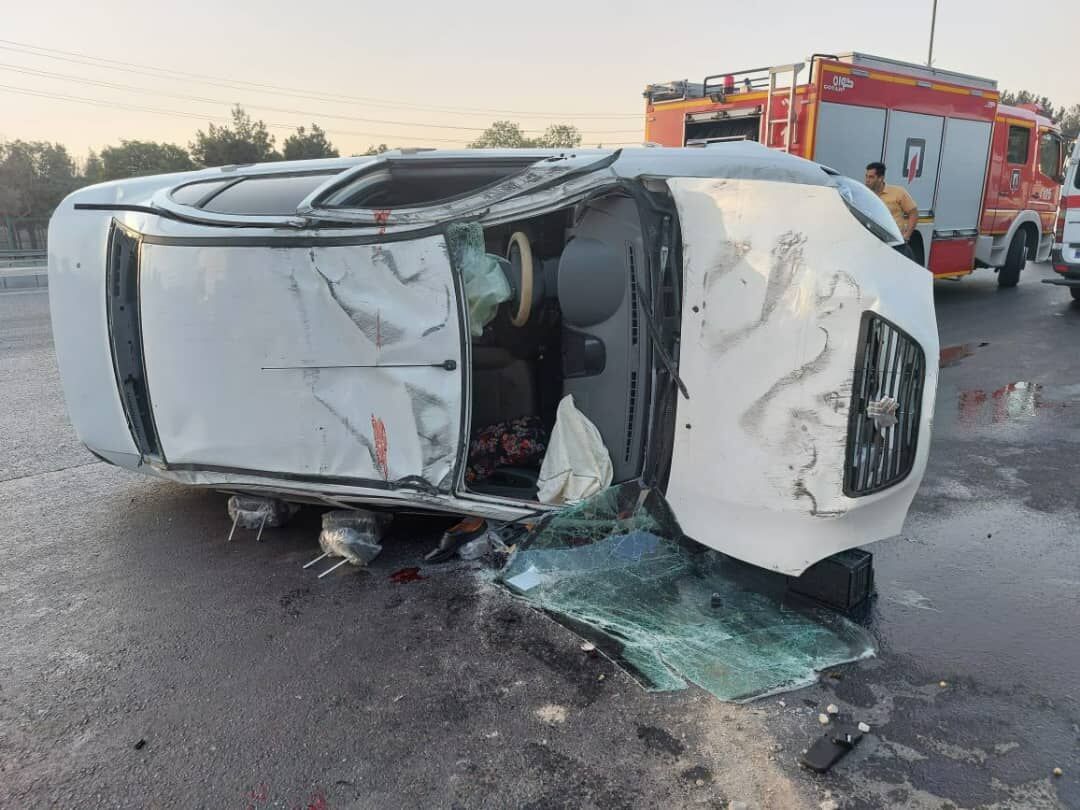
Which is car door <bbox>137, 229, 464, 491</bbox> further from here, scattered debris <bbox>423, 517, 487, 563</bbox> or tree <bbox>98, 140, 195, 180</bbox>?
tree <bbox>98, 140, 195, 180</bbox>

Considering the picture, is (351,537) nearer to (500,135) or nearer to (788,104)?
(788,104)

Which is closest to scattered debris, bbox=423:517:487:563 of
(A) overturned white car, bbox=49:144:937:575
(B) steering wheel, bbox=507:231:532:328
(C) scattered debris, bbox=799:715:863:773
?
(A) overturned white car, bbox=49:144:937:575

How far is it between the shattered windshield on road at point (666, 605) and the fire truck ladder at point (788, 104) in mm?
7467

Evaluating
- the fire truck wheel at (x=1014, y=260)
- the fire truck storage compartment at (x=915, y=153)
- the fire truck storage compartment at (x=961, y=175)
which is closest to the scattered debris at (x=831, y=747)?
the fire truck storage compartment at (x=915, y=153)

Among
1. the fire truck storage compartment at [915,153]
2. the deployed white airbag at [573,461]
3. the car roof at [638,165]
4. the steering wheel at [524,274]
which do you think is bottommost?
the deployed white airbag at [573,461]

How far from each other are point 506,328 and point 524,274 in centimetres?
49

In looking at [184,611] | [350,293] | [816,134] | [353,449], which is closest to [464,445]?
[353,449]

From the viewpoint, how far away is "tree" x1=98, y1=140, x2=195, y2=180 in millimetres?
43062

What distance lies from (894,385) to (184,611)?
296cm

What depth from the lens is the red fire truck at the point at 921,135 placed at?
9477 millimetres

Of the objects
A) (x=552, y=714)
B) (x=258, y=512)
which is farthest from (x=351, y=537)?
(x=552, y=714)

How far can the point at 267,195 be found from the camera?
140 inches

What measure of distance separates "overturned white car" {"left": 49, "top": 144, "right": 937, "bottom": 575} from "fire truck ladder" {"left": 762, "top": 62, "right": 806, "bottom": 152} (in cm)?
660

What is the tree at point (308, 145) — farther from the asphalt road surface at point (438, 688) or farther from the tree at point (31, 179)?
the asphalt road surface at point (438, 688)
